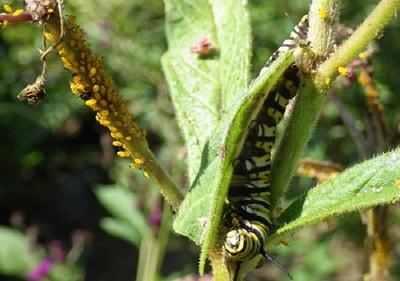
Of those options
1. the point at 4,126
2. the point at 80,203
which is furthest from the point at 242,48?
the point at 80,203

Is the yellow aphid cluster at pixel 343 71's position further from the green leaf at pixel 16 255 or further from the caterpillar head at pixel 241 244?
the green leaf at pixel 16 255

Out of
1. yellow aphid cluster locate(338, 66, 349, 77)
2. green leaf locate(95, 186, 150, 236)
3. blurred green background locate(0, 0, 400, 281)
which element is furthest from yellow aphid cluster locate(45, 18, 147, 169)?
green leaf locate(95, 186, 150, 236)

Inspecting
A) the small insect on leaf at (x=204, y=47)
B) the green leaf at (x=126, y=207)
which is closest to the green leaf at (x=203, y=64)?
the small insect on leaf at (x=204, y=47)

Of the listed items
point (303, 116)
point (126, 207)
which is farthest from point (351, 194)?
point (126, 207)

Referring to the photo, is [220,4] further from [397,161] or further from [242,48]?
[397,161]

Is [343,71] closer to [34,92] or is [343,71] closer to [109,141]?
[34,92]

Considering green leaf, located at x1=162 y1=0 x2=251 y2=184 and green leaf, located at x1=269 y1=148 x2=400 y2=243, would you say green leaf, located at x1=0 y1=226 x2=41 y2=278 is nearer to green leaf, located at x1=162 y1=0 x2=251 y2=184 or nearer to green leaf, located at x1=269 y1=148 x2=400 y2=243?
green leaf, located at x1=162 y1=0 x2=251 y2=184
